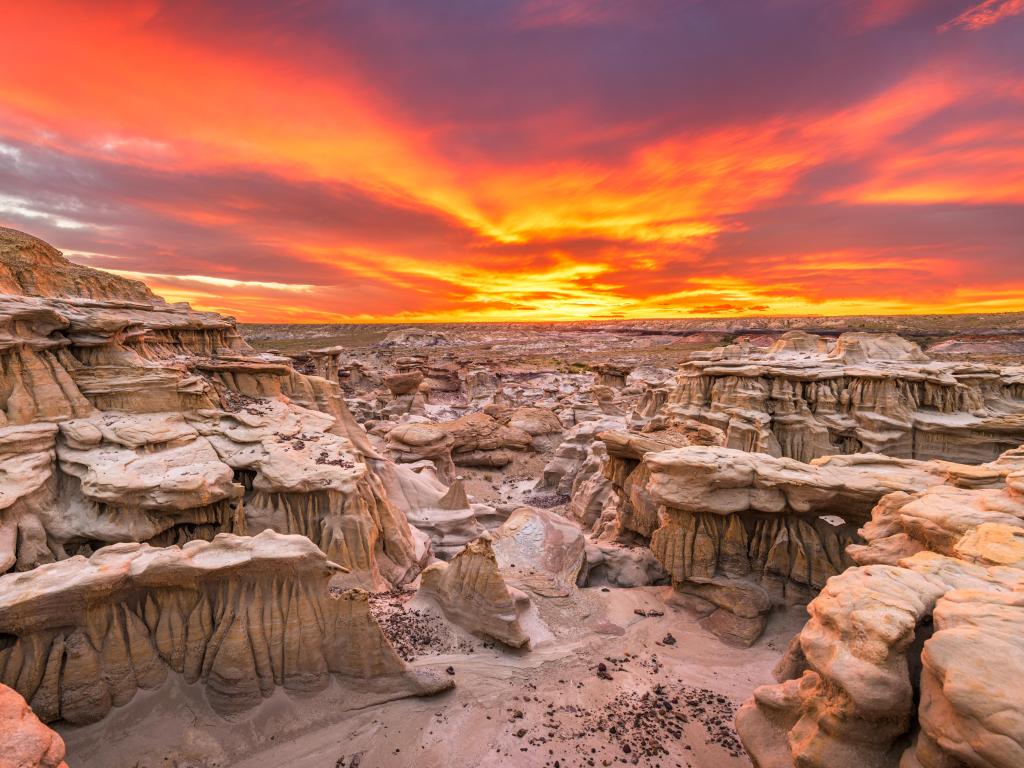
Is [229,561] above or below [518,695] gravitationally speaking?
above

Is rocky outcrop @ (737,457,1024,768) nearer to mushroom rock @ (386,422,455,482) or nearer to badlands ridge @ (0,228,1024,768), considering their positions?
badlands ridge @ (0,228,1024,768)

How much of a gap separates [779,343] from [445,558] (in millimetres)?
26986

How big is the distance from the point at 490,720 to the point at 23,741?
23.2ft

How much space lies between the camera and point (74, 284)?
16250mm

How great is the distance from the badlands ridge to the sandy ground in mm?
51

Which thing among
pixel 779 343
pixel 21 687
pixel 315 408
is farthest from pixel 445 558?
pixel 779 343

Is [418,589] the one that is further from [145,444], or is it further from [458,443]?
[458,443]

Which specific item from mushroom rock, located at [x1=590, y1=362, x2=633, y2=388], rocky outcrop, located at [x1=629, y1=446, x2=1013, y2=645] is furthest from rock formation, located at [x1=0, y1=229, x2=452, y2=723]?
mushroom rock, located at [x1=590, y1=362, x2=633, y2=388]

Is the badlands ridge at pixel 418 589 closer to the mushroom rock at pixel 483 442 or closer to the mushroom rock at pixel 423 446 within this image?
the mushroom rock at pixel 423 446

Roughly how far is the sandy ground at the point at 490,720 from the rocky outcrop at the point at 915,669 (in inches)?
111

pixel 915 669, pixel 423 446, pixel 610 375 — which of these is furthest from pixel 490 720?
pixel 610 375

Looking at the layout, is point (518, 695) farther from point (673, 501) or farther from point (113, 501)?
point (113, 501)

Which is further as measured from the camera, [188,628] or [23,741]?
[188,628]

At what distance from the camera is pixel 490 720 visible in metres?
9.02
